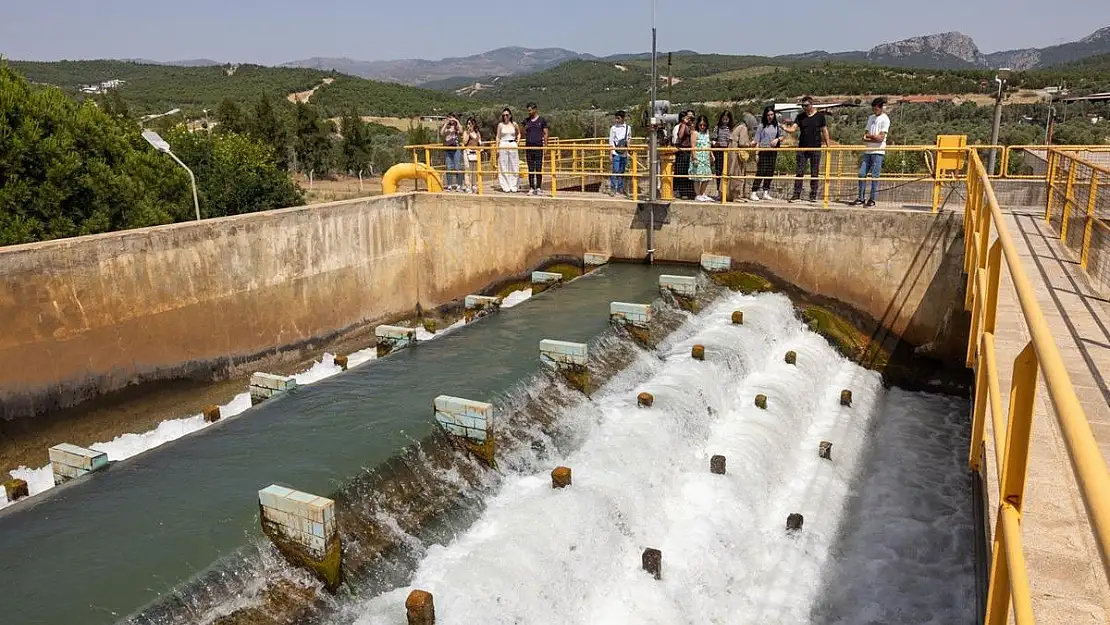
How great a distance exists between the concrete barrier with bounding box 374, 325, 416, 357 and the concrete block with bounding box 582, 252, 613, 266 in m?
4.77

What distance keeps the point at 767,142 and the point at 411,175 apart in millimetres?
7188

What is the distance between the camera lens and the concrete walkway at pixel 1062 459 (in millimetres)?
3256

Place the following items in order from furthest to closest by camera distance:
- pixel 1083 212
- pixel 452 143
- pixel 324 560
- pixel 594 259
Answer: pixel 452 143
pixel 594 259
pixel 1083 212
pixel 324 560

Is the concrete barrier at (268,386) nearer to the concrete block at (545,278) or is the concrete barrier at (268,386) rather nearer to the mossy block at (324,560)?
the mossy block at (324,560)

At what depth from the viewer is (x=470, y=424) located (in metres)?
7.26

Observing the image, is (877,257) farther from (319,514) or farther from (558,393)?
(319,514)

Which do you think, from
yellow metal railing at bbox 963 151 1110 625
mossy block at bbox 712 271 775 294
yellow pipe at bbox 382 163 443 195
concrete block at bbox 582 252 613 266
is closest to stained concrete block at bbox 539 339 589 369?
yellow metal railing at bbox 963 151 1110 625

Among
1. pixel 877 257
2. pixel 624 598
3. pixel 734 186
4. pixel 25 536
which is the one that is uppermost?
pixel 734 186

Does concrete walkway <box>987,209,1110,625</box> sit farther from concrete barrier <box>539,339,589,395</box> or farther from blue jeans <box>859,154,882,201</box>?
blue jeans <box>859,154,882,201</box>

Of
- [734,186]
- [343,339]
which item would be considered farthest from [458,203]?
[734,186]

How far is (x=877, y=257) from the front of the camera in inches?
495

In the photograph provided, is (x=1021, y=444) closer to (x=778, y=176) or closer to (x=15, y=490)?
(x=15, y=490)

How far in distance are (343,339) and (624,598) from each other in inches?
361

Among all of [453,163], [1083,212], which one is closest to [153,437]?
[453,163]
